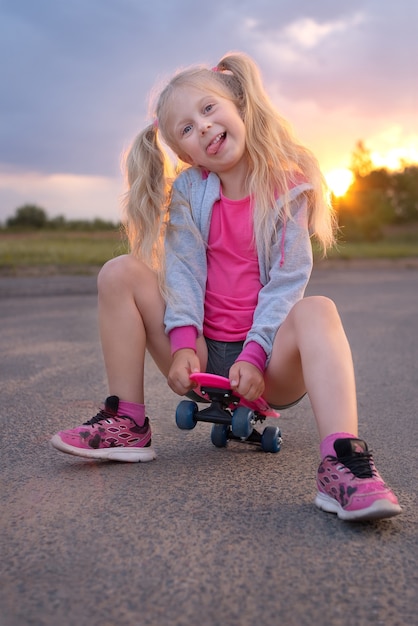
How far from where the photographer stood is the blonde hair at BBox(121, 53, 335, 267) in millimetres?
2580

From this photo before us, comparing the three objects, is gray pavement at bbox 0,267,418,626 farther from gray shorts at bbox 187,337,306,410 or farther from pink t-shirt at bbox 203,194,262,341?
pink t-shirt at bbox 203,194,262,341

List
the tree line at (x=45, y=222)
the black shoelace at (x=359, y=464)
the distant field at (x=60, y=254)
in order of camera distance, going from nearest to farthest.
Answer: the black shoelace at (x=359, y=464)
the distant field at (x=60, y=254)
the tree line at (x=45, y=222)

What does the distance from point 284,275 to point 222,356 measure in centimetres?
34

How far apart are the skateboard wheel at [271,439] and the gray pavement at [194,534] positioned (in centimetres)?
3

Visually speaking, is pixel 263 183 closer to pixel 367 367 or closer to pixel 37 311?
pixel 367 367

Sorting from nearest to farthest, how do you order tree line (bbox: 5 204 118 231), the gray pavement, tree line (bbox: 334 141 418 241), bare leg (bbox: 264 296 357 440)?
the gray pavement → bare leg (bbox: 264 296 357 440) → tree line (bbox: 5 204 118 231) → tree line (bbox: 334 141 418 241)

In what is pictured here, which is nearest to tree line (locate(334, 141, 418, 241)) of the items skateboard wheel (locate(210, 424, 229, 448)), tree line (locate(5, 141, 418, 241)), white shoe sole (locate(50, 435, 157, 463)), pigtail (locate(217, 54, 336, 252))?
tree line (locate(5, 141, 418, 241))

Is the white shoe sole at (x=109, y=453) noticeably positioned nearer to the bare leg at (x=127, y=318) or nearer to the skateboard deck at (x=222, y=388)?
the bare leg at (x=127, y=318)

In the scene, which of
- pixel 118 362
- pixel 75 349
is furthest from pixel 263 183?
pixel 75 349

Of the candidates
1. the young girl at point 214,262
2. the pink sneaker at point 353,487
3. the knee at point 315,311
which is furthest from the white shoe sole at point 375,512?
the knee at point 315,311

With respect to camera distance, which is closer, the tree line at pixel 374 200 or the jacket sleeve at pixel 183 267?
the jacket sleeve at pixel 183 267

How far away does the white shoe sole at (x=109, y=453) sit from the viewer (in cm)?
235

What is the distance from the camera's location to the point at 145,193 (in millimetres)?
2729

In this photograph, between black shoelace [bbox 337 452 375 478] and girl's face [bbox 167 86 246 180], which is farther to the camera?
girl's face [bbox 167 86 246 180]
